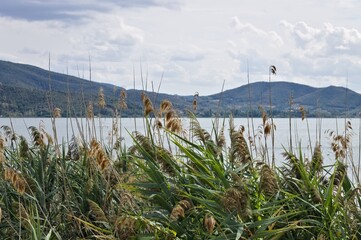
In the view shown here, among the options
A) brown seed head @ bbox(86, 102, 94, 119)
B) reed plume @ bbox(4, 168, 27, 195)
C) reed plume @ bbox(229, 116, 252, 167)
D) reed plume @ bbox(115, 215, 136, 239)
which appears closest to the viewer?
reed plume @ bbox(115, 215, 136, 239)

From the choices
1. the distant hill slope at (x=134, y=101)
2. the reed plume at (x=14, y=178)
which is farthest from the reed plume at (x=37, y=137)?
the reed plume at (x=14, y=178)

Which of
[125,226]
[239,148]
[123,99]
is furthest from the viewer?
[123,99]

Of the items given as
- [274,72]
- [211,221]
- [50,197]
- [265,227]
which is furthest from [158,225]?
[274,72]

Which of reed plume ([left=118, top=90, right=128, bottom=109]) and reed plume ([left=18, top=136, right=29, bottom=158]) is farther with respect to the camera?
reed plume ([left=118, top=90, right=128, bottom=109])

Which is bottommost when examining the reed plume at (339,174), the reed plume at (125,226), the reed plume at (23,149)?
the reed plume at (125,226)

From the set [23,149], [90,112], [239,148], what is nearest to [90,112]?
[90,112]

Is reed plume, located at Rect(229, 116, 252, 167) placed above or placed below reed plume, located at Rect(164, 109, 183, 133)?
below

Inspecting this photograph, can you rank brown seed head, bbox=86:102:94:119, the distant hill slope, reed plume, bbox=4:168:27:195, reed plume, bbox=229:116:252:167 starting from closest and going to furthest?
reed plume, bbox=4:168:27:195, reed plume, bbox=229:116:252:167, the distant hill slope, brown seed head, bbox=86:102:94:119

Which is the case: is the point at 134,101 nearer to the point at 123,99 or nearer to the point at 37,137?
the point at 123,99

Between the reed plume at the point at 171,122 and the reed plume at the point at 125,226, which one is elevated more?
the reed plume at the point at 171,122

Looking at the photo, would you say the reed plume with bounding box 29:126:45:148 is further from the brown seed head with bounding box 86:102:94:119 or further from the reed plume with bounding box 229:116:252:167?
the reed plume with bounding box 229:116:252:167

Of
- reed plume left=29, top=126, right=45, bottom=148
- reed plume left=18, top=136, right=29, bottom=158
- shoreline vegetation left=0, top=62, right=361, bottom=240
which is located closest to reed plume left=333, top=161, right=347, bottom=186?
shoreline vegetation left=0, top=62, right=361, bottom=240

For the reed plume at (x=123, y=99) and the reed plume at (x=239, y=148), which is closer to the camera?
the reed plume at (x=239, y=148)

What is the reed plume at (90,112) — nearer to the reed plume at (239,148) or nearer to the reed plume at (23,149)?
the reed plume at (23,149)
